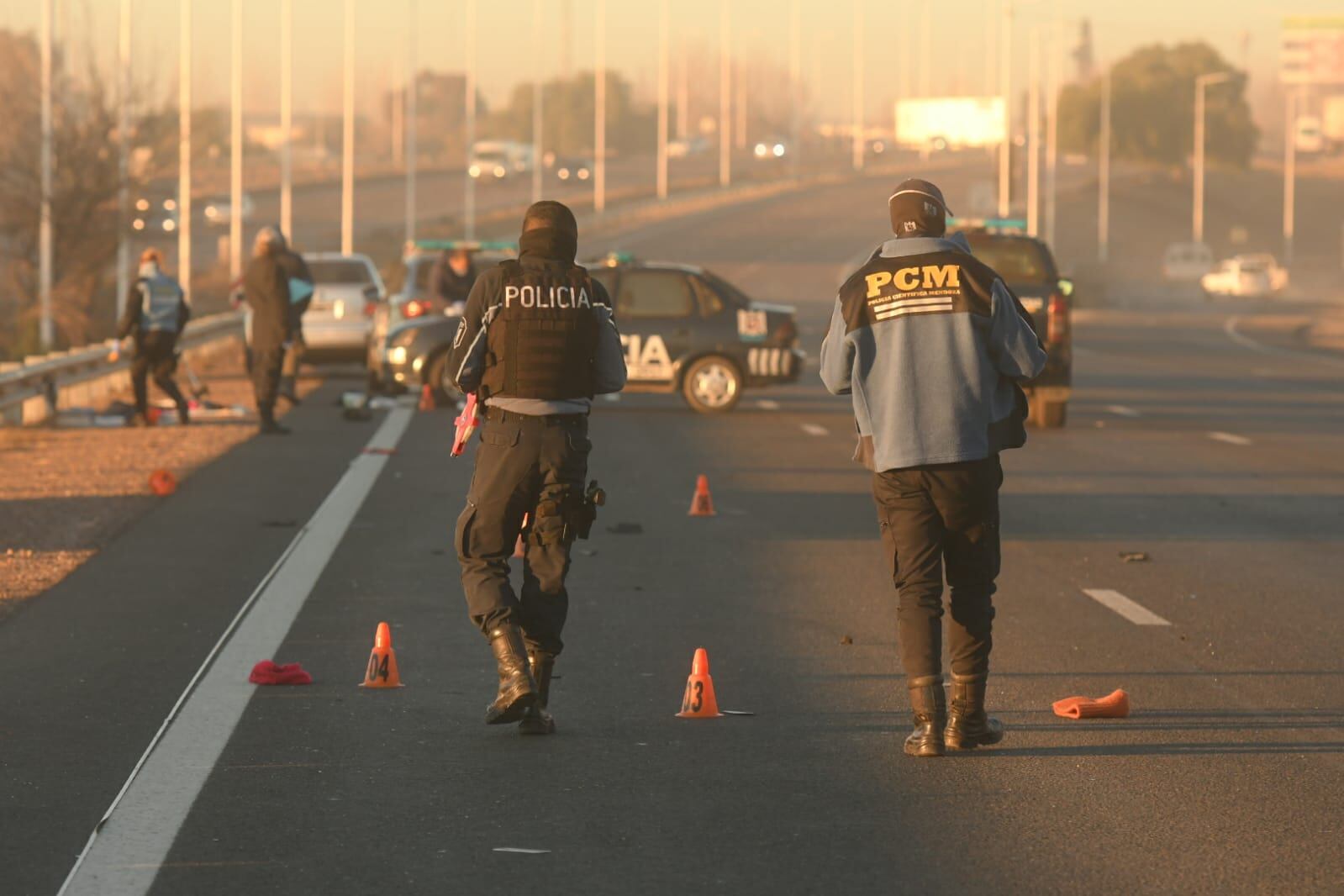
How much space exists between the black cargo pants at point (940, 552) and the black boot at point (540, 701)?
1205 millimetres

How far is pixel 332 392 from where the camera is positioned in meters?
29.8

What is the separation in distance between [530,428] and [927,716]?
1.63 metres

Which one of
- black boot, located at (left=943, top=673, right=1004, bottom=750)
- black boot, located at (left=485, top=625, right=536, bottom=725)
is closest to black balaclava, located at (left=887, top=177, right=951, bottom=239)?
black boot, located at (left=943, top=673, right=1004, bottom=750)

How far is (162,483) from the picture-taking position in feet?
54.7

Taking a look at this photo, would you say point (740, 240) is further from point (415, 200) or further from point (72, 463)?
point (72, 463)

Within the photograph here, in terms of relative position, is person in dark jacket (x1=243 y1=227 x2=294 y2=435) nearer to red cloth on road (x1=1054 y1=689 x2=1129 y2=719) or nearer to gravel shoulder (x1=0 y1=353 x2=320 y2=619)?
gravel shoulder (x1=0 y1=353 x2=320 y2=619)

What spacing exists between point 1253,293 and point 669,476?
6485cm

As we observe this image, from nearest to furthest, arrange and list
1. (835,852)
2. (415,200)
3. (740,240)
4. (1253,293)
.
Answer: (835,852), (1253,293), (740,240), (415,200)

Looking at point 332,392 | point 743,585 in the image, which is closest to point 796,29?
point 332,392

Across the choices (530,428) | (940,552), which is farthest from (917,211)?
(530,428)

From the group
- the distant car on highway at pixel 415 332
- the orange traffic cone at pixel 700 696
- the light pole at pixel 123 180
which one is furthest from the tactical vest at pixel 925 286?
the light pole at pixel 123 180

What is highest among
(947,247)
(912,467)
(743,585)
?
(947,247)

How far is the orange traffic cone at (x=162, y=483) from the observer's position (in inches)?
655

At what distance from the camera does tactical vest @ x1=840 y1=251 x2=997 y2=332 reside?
7.76 m
